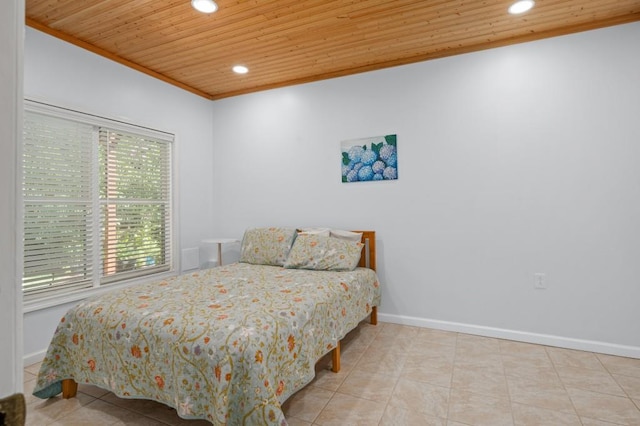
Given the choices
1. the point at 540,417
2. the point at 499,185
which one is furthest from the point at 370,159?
the point at 540,417

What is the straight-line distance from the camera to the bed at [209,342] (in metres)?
1.49

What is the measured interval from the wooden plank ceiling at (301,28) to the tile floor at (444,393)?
8.54 ft

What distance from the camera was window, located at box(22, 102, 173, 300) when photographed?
8.50 ft

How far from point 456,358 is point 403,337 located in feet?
1.68

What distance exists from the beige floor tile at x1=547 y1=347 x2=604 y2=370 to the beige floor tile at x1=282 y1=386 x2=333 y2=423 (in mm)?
1762

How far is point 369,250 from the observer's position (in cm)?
337

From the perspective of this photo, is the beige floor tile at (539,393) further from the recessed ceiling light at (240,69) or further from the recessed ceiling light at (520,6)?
the recessed ceiling light at (240,69)

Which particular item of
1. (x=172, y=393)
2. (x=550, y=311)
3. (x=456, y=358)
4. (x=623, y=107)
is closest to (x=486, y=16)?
(x=623, y=107)

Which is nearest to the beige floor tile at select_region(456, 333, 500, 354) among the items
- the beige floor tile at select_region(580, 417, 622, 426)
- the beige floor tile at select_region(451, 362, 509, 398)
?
the beige floor tile at select_region(451, 362, 509, 398)

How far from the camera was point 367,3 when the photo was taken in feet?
7.77

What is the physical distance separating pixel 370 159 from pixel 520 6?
1668mm

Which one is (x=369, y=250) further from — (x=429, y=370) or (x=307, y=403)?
(x=307, y=403)

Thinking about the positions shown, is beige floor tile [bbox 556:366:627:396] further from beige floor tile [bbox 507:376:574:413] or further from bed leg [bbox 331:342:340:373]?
bed leg [bbox 331:342:340:373]

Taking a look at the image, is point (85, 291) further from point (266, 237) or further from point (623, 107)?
point (623, 107)
